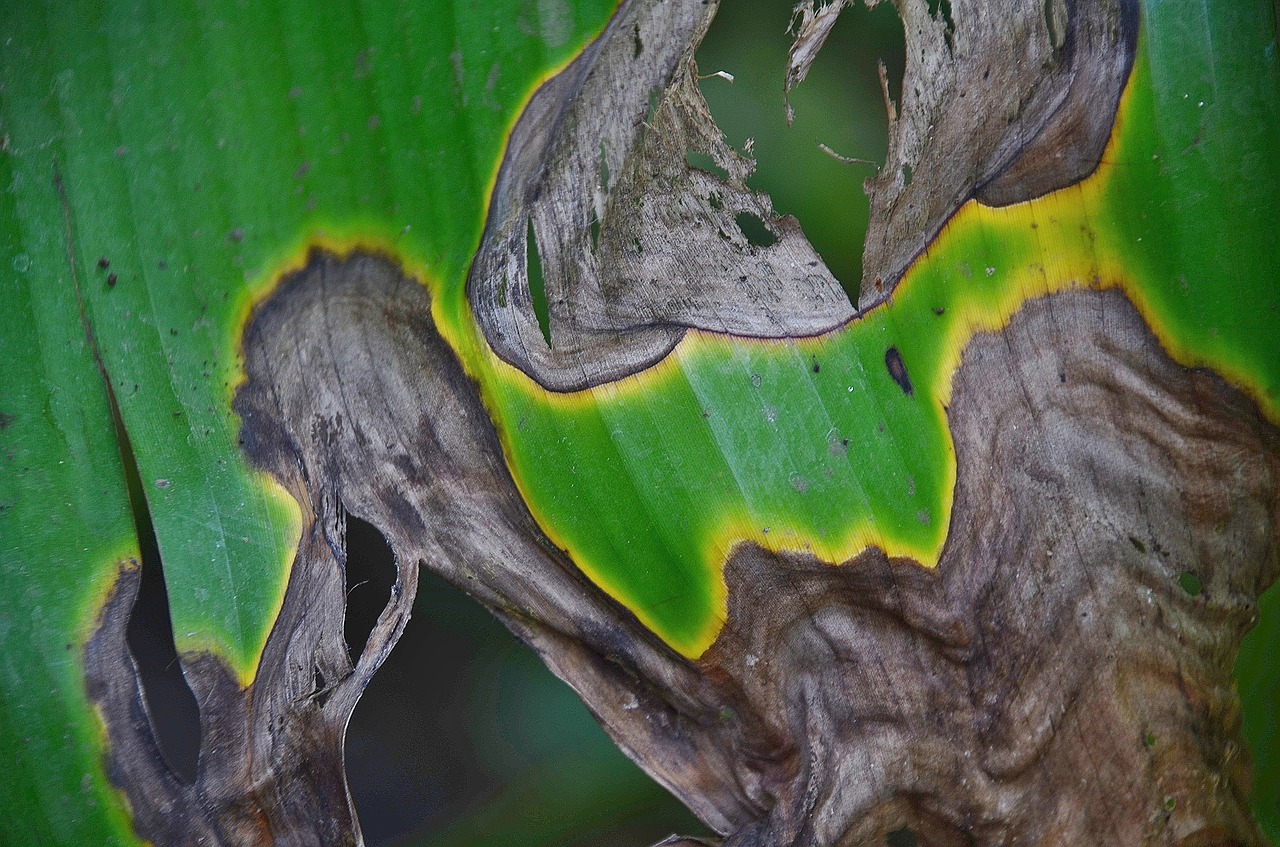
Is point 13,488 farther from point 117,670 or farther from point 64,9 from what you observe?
point 64,9

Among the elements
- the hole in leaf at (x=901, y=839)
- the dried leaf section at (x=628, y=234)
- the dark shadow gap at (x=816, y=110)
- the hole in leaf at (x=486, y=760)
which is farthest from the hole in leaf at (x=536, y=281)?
the hole in leaf at (x=901, y=839)

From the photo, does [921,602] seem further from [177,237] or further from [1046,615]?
[177,237]

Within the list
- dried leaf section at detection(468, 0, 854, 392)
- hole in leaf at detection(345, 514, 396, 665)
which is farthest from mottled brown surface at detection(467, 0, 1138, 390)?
hole in leaf at detection(345, 514, 396, 665)

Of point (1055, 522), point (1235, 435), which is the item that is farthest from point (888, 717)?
point (1235, 435)

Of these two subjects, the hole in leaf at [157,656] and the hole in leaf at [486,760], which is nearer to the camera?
the hole in leaf at [157,656]

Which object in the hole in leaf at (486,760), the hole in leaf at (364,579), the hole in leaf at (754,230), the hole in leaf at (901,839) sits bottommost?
the hole in leaf at (901,839)

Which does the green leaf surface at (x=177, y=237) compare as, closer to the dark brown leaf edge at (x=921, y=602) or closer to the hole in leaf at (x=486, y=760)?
the dark brown leaf edge at (x=921, y=602)
